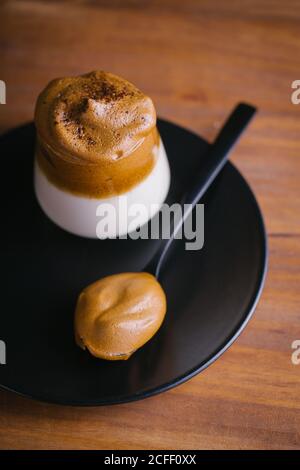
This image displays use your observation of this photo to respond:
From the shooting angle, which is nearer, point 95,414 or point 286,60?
point 95,414

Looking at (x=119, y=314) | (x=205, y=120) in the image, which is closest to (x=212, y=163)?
(x=205, y=120)

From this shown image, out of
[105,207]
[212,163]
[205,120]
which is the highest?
[205,120]

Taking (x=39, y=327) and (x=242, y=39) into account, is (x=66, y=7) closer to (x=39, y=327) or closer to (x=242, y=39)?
(x=242, y=39)

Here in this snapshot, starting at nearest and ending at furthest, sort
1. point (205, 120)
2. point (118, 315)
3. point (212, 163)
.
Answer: point (118, 315) < point (212, 163) < point (205, 120)

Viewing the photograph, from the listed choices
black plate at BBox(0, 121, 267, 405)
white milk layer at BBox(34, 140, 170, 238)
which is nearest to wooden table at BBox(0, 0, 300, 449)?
black plate at BBox(0, 121, 267, 405)

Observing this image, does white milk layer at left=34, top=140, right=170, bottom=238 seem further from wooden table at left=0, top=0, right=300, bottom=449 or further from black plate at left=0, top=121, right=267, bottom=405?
wooden table at left=0, top=0, right=300, bottom=449

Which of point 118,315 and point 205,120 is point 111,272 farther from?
point 205,120

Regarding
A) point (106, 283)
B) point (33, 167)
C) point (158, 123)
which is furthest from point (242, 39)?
point (106, 283)
